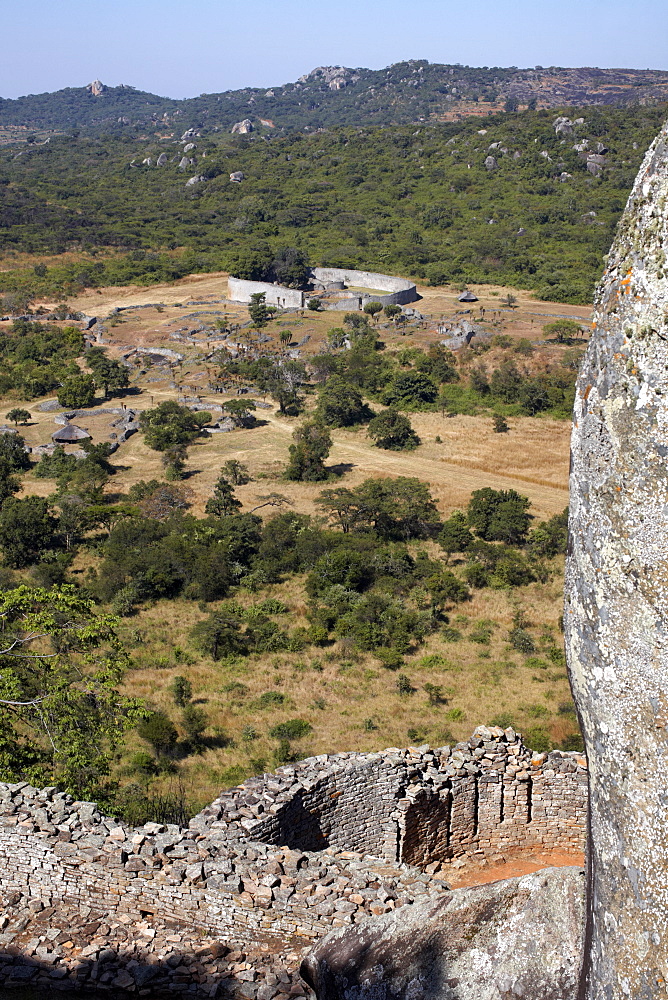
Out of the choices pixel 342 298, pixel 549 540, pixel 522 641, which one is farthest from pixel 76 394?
pixel 522 641

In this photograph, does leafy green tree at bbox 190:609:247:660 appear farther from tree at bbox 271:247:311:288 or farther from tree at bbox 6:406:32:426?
tree at bbox 271:247:311:288

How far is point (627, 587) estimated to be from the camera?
3445 millimetres

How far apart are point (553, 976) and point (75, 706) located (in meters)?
7.59

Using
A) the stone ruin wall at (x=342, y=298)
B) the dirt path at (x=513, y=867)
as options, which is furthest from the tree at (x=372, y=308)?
the dirt path at (x=513, y=867)

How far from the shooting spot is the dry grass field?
1405 centimetres

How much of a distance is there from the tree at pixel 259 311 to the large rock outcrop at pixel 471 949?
4689cm

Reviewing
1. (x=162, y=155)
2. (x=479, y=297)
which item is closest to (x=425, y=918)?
(x=479, y=297)

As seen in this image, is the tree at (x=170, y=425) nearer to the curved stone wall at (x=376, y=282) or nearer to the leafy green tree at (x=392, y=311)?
the leafy green tree at (x=392, y=311)

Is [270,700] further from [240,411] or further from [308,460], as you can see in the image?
[240,411]

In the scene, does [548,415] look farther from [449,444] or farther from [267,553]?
[267,553]

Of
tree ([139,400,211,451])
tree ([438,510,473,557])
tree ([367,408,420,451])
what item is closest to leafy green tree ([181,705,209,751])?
tree ([438,510,473,557])

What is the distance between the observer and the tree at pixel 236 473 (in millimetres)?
28972

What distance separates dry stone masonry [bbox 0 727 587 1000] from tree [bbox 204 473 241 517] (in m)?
16.4

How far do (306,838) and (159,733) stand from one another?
5008mm
